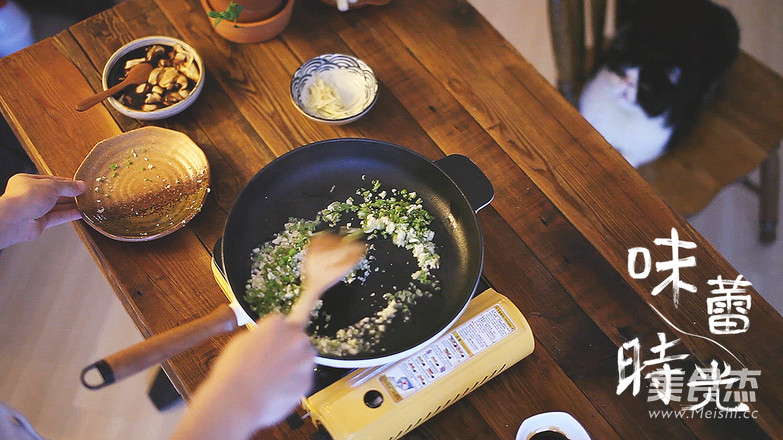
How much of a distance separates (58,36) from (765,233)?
2.19 m

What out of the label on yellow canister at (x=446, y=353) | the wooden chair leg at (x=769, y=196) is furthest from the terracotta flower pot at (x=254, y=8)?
the wooden chair leg at (x=769, y=196)

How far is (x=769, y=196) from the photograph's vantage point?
1939 mm

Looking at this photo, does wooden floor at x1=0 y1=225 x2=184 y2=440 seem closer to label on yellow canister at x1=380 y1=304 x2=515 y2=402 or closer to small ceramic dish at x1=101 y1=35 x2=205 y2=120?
small ceramic dish at x1=101 y1=35 x2=205 y2=120

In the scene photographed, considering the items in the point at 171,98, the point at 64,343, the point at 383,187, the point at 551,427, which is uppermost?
the point at 171,98

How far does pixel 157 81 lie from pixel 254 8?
26 cm

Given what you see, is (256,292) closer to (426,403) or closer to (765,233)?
(426,403)

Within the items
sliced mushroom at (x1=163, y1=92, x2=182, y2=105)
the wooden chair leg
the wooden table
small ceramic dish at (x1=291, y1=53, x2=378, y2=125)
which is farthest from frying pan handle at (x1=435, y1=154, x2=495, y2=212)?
the wooden chair leg

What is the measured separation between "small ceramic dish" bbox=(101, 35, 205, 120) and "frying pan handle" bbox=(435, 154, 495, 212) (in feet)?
1.84

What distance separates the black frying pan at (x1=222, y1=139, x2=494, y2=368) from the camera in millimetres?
1043

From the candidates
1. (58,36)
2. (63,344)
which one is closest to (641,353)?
(58,36)

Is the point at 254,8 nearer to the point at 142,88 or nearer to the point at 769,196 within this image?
the point at 142,88

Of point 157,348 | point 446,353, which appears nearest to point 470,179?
point 446,353

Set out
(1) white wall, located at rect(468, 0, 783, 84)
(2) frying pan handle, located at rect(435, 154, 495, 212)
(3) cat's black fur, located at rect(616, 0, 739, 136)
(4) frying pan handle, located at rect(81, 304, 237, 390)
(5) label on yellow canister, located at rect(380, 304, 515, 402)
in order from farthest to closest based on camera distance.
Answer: (1) white wall, located at rect(468, 0, 783, 84), (3) cat's black fur, located at rect(616, 0, 739, 136), (2) frying pan handle, located at rect(435, 154, 495, 212), (5) label on yellow canister, located at rect(380, 304, 515, 402), (4) frying pan handle, located at rect(81, 304, 237, 390)

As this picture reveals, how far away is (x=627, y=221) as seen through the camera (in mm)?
1226
